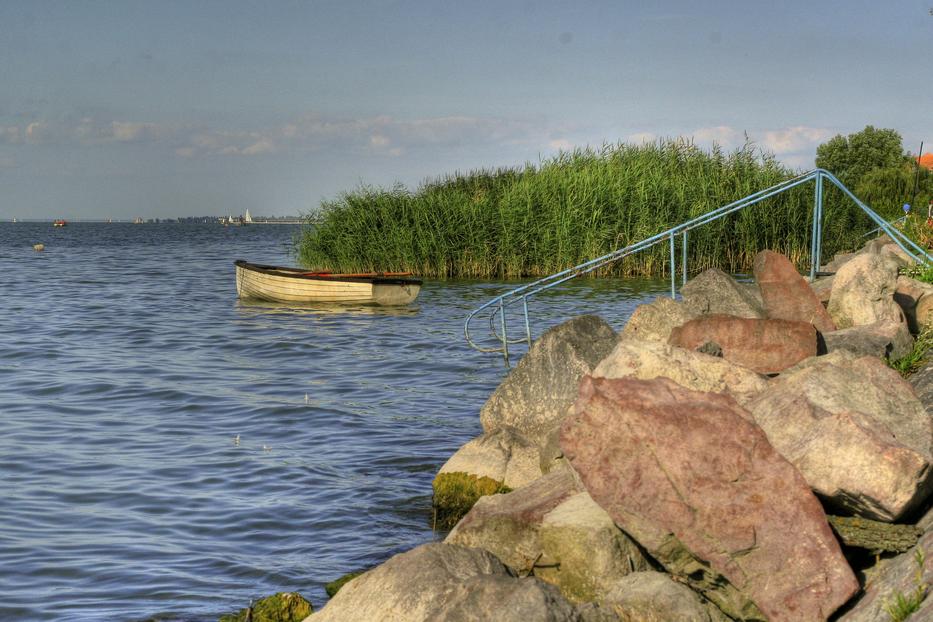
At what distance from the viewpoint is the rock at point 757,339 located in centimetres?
848

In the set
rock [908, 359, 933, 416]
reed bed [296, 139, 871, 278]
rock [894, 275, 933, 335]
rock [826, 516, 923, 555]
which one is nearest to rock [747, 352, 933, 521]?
rock [826, 516, 923, 555]

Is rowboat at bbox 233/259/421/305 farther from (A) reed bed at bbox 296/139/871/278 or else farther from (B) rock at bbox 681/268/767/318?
(B) rock at bbox 681/268/767/318

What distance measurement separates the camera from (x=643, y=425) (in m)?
5.34

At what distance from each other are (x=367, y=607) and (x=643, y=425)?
1.68m

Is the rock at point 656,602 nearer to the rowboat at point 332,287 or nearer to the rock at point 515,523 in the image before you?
the rock at point 515,523

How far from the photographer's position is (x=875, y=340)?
28.7ft

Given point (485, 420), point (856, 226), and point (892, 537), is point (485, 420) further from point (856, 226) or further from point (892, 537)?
point (856, 226)

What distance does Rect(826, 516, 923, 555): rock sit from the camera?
5.15 m

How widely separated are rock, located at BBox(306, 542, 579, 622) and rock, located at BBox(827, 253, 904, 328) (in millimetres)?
5648

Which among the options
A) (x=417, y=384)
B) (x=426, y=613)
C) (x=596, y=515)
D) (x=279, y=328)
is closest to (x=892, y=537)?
(x=596, y=515)

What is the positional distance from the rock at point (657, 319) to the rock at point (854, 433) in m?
3.36

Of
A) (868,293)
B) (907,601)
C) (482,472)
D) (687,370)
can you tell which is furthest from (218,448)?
(907,601)

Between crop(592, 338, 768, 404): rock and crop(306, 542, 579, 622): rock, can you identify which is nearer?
crop(306, 542, 579, 622): rock

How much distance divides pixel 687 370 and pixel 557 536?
5.68 ft
